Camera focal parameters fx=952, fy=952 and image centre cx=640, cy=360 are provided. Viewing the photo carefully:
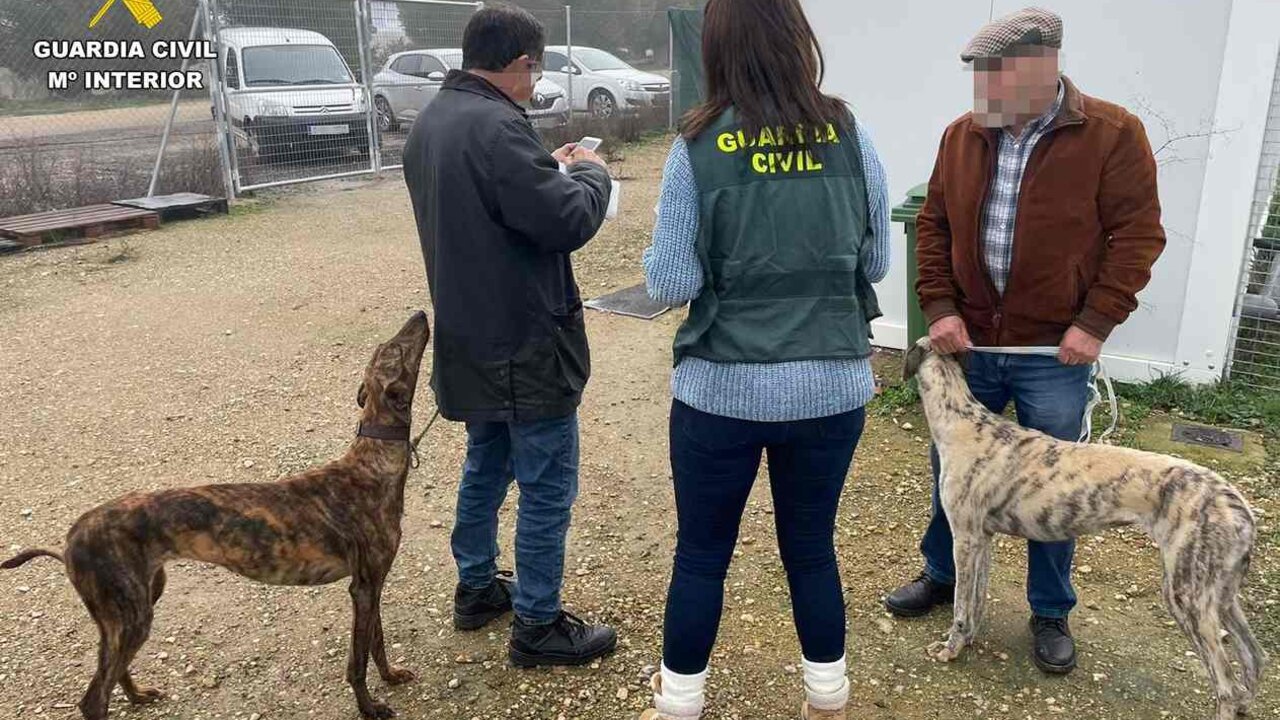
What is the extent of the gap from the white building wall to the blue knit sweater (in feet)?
10.6

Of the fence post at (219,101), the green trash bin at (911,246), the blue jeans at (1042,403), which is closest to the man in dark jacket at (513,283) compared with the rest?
the blue jeans at (1042,403)

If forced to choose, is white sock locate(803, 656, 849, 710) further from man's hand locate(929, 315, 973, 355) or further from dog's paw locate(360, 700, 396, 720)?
dog's paw locate(360, 700, 396, 720)

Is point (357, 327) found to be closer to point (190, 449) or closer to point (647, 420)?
point (190, 449)

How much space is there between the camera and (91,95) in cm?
1446

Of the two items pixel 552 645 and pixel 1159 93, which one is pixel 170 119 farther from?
pixel 1159 93

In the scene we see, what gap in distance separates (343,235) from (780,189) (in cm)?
805

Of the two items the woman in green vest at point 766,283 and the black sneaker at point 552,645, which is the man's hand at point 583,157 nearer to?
the woman in green vest at point 766,283

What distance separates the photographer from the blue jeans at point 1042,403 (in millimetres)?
3012

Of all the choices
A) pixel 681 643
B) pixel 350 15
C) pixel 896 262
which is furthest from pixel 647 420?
pixel 350 15

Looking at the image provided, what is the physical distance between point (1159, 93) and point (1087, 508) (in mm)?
3107

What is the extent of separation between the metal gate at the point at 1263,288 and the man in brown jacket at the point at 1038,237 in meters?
2.61

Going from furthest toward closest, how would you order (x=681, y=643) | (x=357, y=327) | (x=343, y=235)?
1. (x=343, y=235)
2. (x=357, y=327)
3. (x=681, y=643)

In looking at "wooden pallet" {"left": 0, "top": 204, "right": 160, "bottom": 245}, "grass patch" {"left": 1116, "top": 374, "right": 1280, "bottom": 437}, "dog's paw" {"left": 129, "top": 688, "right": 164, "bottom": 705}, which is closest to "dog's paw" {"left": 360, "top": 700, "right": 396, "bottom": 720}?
"dog's paw" {"left": 129, "top": 688, "right": 164, "bottom": 705}

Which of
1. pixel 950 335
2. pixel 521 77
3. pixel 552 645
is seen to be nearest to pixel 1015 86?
pixel 950 335
